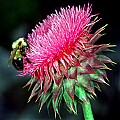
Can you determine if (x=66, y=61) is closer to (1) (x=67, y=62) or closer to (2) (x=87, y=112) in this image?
(1) (x=67, y=62)

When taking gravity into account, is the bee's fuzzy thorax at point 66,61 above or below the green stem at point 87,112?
above

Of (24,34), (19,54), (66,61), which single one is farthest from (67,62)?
(24,34)

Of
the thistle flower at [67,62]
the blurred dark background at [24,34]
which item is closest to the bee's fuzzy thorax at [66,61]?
the thistle flower at [67,62]

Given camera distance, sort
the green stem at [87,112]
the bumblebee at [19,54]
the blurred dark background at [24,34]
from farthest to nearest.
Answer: the blurred dark background at [24,34], the bumblebee at [19,54], the green stem at [87,112]

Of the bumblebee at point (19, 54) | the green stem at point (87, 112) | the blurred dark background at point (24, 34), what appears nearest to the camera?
the green stem at point (87, 112)

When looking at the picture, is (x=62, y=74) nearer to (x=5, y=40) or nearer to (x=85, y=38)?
(x=85, y=38)

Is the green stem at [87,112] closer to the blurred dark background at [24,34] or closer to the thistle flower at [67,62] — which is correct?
the thistle flower at [67,62]

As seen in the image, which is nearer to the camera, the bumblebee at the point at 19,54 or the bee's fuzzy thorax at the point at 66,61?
the bee's fuzzy thorax at the point at 66,61
